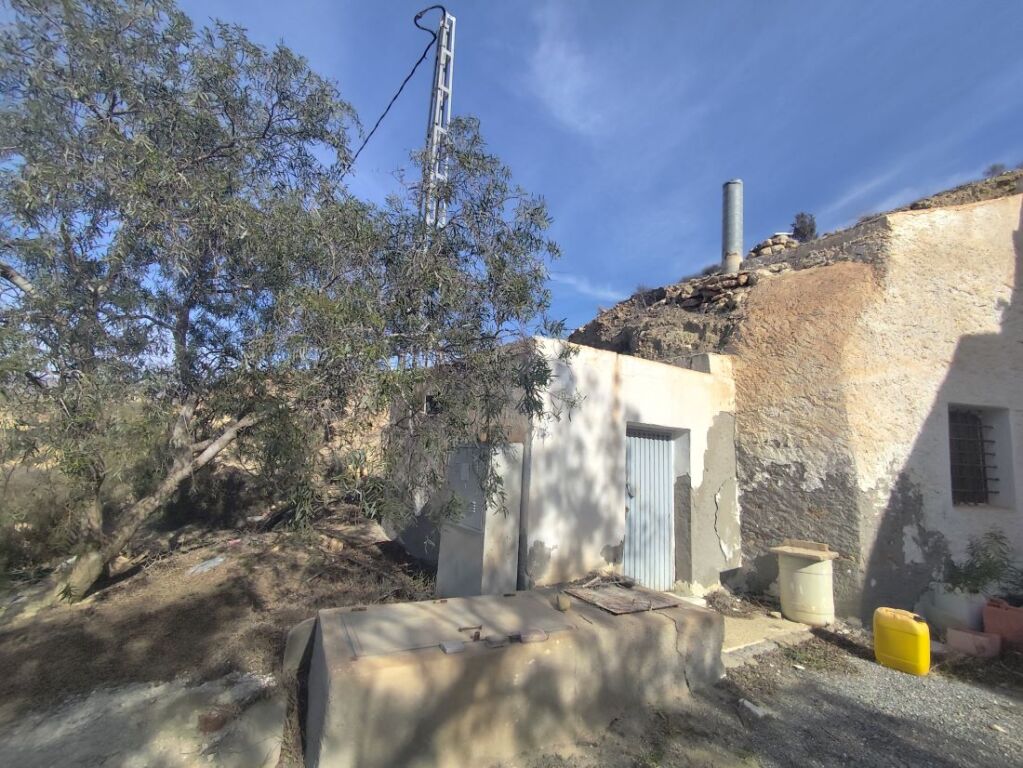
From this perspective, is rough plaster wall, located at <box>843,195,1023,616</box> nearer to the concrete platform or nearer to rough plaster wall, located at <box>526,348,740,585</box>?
rough plaster wall, located at <box>526,348,740,585</box>

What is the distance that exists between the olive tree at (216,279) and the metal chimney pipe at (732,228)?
21.6 ft

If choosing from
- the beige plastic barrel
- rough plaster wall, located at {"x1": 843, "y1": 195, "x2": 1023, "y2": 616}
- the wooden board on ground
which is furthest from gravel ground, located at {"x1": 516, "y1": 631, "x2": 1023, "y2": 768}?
rough plaster wall, located at {"x1": 843, "y1": 195, "x2": 1023, "y2": 616}

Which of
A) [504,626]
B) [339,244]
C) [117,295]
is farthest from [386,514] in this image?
[117,295]

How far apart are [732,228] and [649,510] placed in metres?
6.36

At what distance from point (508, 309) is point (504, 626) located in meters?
2.32

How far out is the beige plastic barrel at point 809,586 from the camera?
595cm

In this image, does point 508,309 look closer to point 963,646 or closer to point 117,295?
point 117,295

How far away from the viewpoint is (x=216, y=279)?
4.66m

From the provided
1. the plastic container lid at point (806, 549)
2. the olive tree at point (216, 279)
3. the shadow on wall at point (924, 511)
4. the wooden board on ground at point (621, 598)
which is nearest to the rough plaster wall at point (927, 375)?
the shadow on wall at point (924, 511)

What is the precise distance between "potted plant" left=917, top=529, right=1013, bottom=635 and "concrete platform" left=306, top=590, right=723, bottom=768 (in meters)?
3.29

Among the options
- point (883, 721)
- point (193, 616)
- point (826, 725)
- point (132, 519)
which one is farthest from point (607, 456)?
point (132, 519)

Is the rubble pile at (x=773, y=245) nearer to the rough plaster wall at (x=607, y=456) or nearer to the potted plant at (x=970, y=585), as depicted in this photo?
the rough plaster wall at (x=607, y=456)

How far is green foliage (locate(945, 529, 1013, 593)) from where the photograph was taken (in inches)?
225

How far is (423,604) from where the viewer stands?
163 inches
